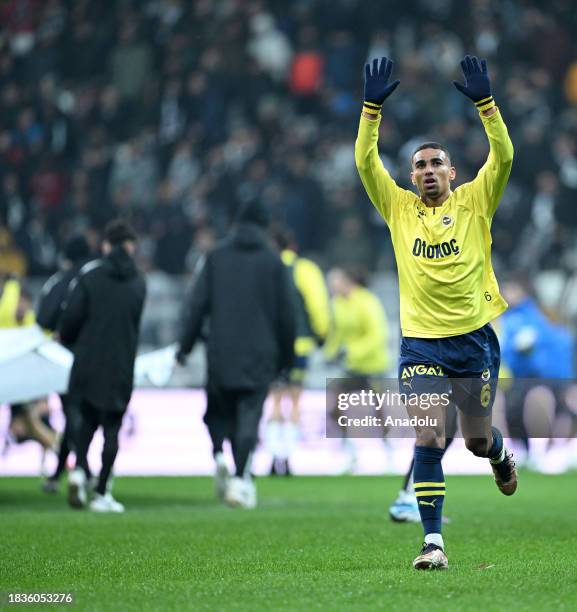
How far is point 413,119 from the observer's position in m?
22.9

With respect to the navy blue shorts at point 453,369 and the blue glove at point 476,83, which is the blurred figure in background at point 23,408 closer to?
the navy blue shorts at point 453,369

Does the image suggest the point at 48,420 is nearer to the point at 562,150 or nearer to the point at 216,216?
the point at 216,216

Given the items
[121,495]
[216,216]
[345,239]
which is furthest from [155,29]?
[121,495]

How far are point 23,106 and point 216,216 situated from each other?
15.4ft

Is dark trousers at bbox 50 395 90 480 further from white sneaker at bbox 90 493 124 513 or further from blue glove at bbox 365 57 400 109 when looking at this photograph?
blue glove at bbox 365 57 400 109

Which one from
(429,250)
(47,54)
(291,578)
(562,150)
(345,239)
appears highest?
(47,54)

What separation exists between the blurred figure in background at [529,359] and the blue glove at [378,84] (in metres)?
A: 9.92

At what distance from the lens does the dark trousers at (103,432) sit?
11.6 meters

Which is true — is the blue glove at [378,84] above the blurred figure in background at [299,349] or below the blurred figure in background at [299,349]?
above

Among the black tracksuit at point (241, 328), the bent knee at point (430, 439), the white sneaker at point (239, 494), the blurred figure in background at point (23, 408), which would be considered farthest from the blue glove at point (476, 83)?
the blurred figure in background at point (23, 408)

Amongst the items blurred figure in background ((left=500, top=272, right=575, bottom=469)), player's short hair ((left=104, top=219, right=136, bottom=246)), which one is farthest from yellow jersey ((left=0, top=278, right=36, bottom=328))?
blurred figure in background ((left=500, top=272, right=575, bottom=469))

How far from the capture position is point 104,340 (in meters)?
11.7

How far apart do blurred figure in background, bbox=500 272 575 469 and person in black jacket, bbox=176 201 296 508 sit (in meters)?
5.41

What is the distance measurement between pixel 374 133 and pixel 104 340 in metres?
4.76
